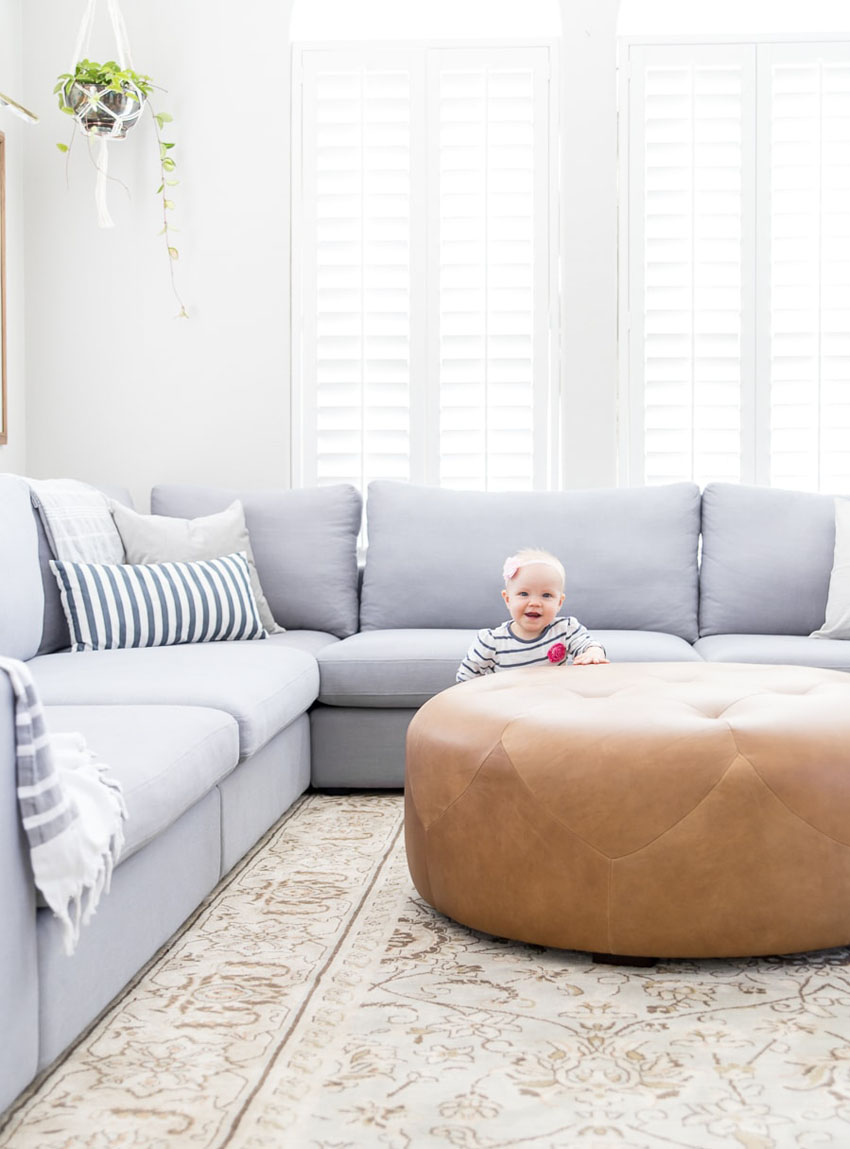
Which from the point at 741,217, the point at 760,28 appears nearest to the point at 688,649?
the point at 741,217

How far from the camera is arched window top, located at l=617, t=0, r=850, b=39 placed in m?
4.11

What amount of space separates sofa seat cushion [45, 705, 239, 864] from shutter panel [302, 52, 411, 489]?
206 centimetres

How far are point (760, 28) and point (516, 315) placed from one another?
1.41 meters

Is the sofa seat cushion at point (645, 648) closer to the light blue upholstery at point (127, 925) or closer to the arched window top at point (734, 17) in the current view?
the light blue upholstery at point (127, 925)

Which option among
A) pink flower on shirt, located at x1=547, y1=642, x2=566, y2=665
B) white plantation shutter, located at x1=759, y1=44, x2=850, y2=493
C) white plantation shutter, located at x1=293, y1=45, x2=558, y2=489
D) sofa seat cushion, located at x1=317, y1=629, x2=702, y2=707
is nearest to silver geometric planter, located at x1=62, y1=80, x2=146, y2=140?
white plantation shutter, located at x1=293, y1=45, x2=558, y2=489

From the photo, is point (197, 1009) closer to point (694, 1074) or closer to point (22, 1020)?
point (22, 1020)

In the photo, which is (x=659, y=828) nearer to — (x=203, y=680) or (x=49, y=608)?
(x=203, y=680)

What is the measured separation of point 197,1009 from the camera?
5.38 feet

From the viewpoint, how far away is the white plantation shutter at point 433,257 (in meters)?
4.00

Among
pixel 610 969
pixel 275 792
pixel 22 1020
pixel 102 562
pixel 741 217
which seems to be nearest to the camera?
pixel 22 1020

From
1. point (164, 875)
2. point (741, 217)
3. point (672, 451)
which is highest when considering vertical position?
point (741, 217)

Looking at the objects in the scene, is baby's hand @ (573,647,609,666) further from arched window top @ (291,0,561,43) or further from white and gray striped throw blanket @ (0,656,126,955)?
arched window top @ (291,0,561,43)

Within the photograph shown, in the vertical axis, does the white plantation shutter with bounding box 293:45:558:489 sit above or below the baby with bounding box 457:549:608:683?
above

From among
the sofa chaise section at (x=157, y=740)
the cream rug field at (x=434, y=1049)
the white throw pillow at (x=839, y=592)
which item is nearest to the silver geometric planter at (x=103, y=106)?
the sofa chaise section at (x=157, y=740)
